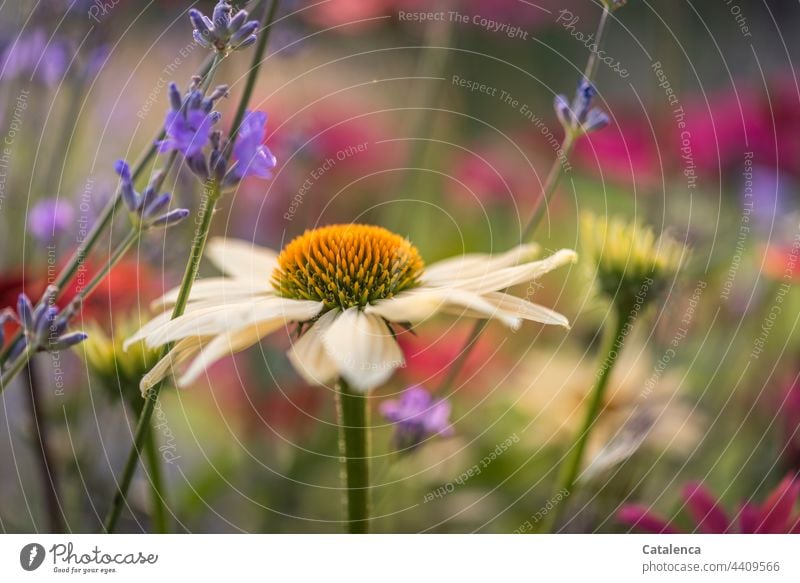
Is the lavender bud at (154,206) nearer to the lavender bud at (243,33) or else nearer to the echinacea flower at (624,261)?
the lavender bud at (243,33)

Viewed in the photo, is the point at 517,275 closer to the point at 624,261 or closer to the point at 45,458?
the point at 624,261

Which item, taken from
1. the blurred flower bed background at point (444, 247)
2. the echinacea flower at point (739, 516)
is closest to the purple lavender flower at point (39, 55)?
the blurred flower bed background at point (444, 247)

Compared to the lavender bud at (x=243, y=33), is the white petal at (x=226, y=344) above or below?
below

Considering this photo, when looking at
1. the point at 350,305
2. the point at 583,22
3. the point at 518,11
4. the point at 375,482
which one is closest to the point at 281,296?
the point at 350,305

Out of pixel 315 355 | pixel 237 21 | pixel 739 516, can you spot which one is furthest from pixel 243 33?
pixel 739 516
